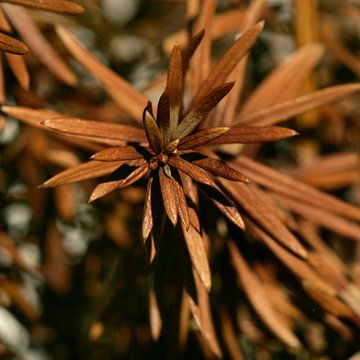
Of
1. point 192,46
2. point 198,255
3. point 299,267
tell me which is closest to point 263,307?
point 299,267

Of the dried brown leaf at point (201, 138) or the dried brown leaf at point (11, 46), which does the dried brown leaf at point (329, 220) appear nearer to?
the dried brown leaf at point (201, 138)

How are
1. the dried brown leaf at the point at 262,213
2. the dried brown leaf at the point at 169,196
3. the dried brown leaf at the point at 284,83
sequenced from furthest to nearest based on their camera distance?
the dried brown leaf at the point at 284,83
the dried brown leaf at the point at 262,213
the dried brown leaf at the point at 169,196

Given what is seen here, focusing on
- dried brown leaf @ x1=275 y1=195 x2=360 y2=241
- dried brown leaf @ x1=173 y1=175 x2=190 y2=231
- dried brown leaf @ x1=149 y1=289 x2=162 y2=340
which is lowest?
dried brown leaf @ x1=173 y1=175 x2=190 y2=231

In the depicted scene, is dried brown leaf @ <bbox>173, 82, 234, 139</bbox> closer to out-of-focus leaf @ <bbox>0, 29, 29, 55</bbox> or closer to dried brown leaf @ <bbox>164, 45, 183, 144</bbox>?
dried brown leaf @ <bbox>164, 45, 183, 144</bbox>

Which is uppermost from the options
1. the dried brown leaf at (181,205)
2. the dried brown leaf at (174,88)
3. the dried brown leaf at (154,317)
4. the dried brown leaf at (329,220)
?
the dried brown leaf at (329,220)

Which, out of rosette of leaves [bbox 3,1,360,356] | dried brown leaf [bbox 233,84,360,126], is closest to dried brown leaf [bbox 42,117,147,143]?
rosette of leaves [bbox 3,1,360,356]

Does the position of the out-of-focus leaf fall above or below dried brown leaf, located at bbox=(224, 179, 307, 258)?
above

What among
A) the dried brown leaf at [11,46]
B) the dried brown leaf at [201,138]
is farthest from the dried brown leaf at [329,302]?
the dried brown leaf at [11,46]

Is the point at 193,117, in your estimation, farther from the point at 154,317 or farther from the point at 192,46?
the point at 154,317
